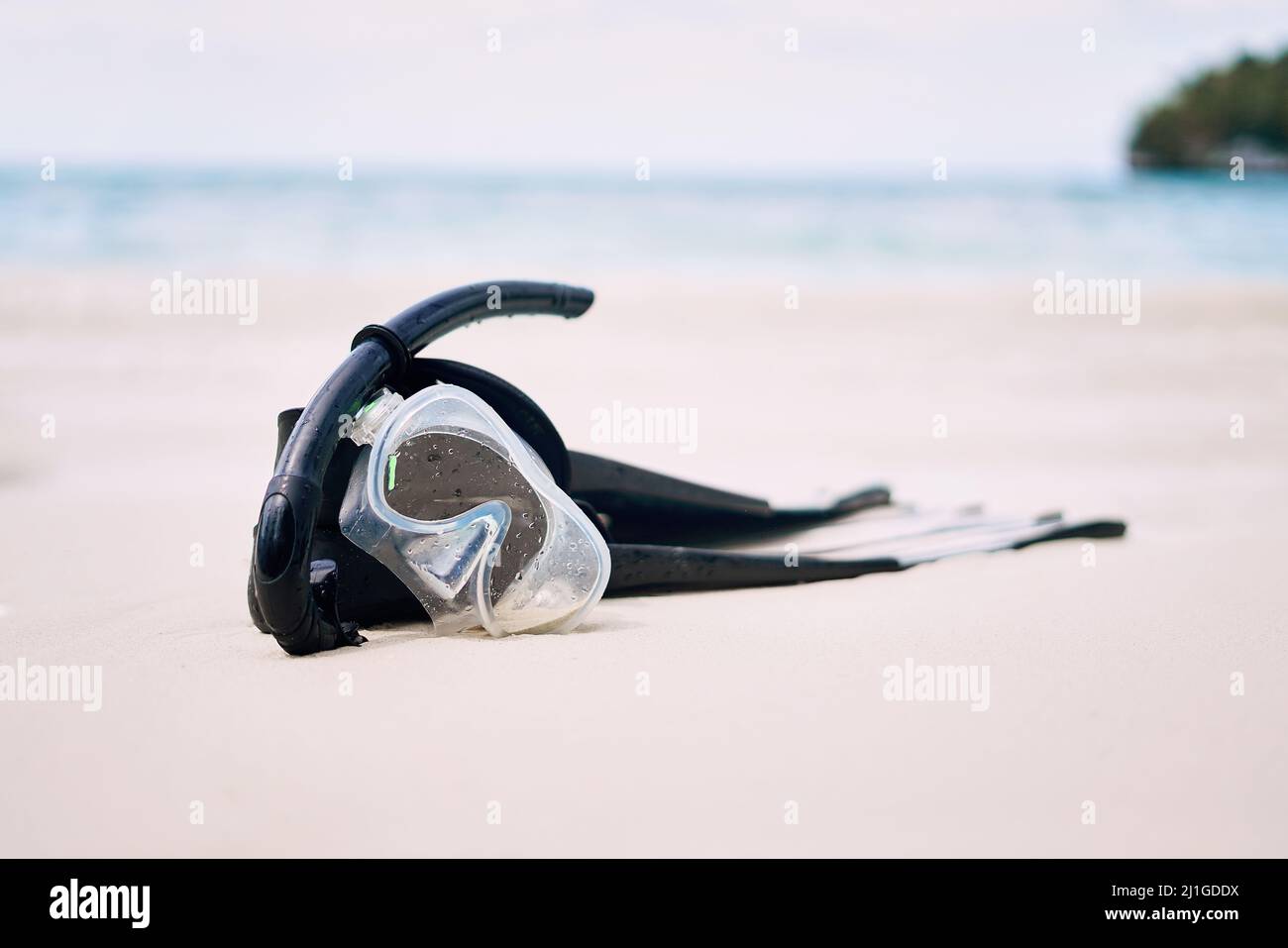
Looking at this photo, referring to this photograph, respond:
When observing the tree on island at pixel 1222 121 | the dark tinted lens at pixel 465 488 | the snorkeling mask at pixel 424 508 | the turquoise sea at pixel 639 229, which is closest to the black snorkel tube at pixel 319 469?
the snorkeling mask at pixel 424 508

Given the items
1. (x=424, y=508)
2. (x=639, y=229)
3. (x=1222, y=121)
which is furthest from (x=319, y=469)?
(x=1222, y=121)

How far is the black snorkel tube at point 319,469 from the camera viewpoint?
96.1 inches

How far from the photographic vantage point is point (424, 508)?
2738 mm

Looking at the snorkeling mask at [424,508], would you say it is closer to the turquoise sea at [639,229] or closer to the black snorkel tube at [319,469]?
the black snorkel tube at [319,469]

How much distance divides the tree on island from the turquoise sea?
2592cm

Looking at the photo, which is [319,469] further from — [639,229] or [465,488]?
[639,229]

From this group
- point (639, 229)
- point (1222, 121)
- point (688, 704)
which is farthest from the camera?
point (1222, 121)

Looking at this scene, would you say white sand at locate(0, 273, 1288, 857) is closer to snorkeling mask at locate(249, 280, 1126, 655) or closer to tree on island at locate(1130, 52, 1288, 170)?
snorkeling mask at locate(249, 280, 1126, 655)

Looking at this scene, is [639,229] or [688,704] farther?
[639,229]

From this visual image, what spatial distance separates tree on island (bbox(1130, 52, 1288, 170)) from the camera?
197ft

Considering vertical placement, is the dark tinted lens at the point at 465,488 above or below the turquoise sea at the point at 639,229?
below

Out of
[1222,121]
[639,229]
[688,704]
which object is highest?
[1222,121]

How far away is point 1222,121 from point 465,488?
219 ft

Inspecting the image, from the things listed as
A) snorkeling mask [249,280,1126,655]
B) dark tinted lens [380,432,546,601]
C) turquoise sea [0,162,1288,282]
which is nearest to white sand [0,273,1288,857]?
snorkeling mask [249,280,1126,655]
